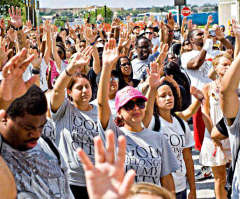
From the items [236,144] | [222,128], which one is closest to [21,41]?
[222,128]

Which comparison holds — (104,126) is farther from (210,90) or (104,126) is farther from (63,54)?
(63,54)

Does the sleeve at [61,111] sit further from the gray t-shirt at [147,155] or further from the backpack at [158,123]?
the backpack at [158,123]

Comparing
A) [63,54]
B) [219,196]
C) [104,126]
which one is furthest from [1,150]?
[63,54]

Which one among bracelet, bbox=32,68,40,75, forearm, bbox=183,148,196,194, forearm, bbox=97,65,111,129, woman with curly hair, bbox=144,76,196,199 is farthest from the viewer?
bracelet, bbox=32,68,40,75

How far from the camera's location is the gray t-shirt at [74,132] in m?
4.29

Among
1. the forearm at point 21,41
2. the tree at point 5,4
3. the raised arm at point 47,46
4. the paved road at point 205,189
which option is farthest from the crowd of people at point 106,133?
the tree at point 5,4

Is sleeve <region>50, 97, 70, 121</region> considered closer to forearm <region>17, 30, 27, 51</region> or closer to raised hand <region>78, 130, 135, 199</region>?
raised hand <region>78, 130, 135, 199</region>

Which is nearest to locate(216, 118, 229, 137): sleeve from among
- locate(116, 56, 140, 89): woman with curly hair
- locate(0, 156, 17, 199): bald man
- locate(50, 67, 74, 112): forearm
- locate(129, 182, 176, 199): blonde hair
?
locate(50, 67, 74, 112): forearm

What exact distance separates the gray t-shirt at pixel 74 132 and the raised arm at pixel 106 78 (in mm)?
568

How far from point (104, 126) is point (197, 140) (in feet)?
10.6

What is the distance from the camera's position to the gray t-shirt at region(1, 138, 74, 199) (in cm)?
279

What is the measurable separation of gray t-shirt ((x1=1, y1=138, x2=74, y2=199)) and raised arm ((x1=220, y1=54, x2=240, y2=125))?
1238 millimetres

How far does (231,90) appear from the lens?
3.44 m

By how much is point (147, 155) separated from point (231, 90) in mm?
790
